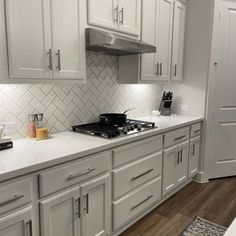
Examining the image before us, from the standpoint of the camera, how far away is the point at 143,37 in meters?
2.54

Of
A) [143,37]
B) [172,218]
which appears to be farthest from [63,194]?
[143,37]

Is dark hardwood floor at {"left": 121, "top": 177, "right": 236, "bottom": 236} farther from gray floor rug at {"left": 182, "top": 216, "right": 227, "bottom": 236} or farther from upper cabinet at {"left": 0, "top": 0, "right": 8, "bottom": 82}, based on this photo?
upper cabinet at {"left": 0, "top": 0, "right": 8, "bottom": 82}

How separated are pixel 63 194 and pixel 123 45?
1.30 metres

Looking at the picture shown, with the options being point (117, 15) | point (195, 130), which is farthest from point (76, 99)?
point (195, 130)

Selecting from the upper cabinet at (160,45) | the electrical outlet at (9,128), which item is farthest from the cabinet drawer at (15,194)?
the upper cabinet at (160,45)

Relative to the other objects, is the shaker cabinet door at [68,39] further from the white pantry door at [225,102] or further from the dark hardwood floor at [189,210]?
the white pantry door at [225,102]

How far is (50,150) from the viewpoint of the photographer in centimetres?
160

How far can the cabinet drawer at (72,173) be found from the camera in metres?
1.41

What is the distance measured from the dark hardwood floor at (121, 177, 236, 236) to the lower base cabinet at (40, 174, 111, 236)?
49 cm

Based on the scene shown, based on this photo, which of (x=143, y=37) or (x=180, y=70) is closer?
(x=143, y=37)

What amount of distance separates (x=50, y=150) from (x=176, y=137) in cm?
159

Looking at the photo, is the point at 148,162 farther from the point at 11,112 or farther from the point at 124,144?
the point at 11,112

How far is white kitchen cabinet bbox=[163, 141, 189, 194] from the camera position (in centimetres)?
260

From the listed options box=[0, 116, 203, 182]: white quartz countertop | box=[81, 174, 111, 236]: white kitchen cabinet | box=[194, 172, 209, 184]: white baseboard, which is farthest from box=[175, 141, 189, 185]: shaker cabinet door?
box=[81, 174, 111, 236]: white kitchen cabinet
